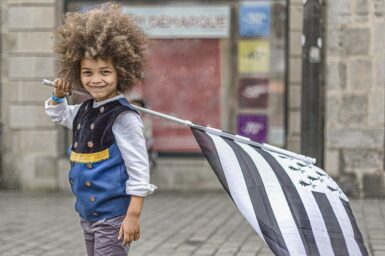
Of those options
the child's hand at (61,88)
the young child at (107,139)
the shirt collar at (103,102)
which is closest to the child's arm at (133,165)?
the young child at (107,139)

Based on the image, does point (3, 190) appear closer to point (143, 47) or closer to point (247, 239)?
point (247, 239)

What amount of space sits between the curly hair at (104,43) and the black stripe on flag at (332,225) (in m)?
1.12

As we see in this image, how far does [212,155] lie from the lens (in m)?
3.80

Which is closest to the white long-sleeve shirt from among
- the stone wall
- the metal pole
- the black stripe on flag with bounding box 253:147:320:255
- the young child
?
the young child

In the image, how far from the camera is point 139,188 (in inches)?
136

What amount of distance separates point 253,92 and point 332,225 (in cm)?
647

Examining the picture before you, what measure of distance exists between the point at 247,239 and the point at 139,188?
11.6ft

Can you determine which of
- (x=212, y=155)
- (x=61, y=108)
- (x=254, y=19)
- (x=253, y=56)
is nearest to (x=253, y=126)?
(x=253, y=56)

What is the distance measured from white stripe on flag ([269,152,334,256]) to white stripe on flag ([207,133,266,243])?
26 cm

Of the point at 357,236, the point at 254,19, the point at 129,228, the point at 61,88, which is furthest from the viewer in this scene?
the point at 254,19

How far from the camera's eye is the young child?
138 inches

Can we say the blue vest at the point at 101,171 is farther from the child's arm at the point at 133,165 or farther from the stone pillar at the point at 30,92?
the stone pillar at the point at 30,92

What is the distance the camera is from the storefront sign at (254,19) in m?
9.87

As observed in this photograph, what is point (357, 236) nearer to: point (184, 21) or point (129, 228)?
point (129, 228)
